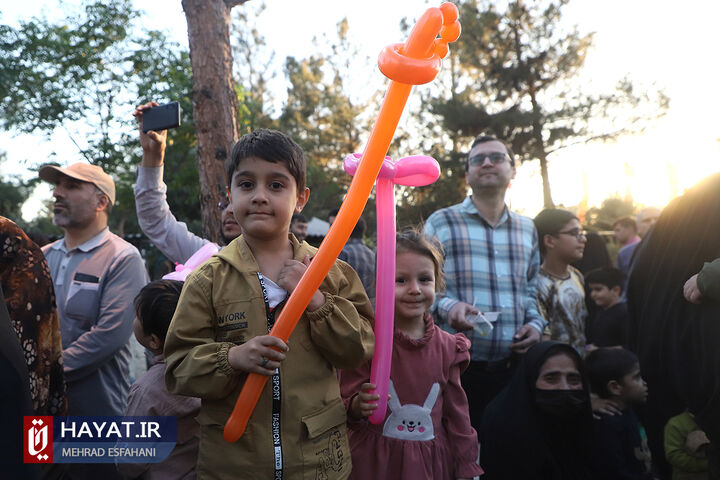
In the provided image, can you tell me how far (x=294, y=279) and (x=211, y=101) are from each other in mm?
2576

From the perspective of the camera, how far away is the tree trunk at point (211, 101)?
12.4 feet

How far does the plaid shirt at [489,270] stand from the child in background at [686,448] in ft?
3.73

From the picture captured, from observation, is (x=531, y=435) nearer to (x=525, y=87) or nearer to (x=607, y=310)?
(x=607, y=310)

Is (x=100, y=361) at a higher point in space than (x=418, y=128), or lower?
lower

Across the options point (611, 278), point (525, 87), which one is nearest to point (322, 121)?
point (525, 87)

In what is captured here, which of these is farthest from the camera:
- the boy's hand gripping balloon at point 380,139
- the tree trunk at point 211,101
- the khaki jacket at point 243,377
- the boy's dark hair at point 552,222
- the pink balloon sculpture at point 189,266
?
the boy's dark hair at point 552,222

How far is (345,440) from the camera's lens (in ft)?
5.83

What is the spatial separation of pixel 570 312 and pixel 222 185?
2.57 metres

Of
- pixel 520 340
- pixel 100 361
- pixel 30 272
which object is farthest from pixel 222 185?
pixel 520 340

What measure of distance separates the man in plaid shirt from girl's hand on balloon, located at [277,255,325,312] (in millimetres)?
1408

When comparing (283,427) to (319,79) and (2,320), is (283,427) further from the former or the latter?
(319,79)

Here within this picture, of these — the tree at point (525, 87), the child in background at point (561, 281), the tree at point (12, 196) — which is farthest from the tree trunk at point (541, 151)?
the tree at point (12, 196)

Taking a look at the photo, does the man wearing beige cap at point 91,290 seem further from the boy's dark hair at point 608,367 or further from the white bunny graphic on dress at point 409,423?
the boy's dark hair at point 608,367

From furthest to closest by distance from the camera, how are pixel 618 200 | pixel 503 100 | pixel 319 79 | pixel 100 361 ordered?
pixel 618 200
pixel 319 79
pixel 503 100
pixel 100 361
